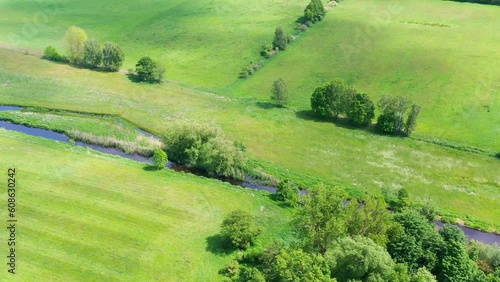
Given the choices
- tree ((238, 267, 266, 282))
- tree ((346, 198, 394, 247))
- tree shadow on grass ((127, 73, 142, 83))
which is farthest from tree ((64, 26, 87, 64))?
tree ((346, 198, 394, 247))

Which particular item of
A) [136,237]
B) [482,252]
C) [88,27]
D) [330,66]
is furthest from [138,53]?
[482,252]

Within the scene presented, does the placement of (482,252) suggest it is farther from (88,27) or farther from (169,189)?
(88,27)

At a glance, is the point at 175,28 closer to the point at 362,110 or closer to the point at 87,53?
the point at 87,53

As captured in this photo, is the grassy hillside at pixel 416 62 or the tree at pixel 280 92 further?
the tree at pixel 280 92

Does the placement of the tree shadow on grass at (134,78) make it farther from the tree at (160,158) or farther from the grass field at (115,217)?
the tree at (160,158)

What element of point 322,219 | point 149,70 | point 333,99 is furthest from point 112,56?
point 322,219

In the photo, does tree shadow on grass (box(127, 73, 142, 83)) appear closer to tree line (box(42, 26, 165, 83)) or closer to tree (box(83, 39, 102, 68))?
tree line (box(42, 26, 165, 83))

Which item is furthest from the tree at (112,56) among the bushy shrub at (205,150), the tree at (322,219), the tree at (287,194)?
the tree at (322,219)
